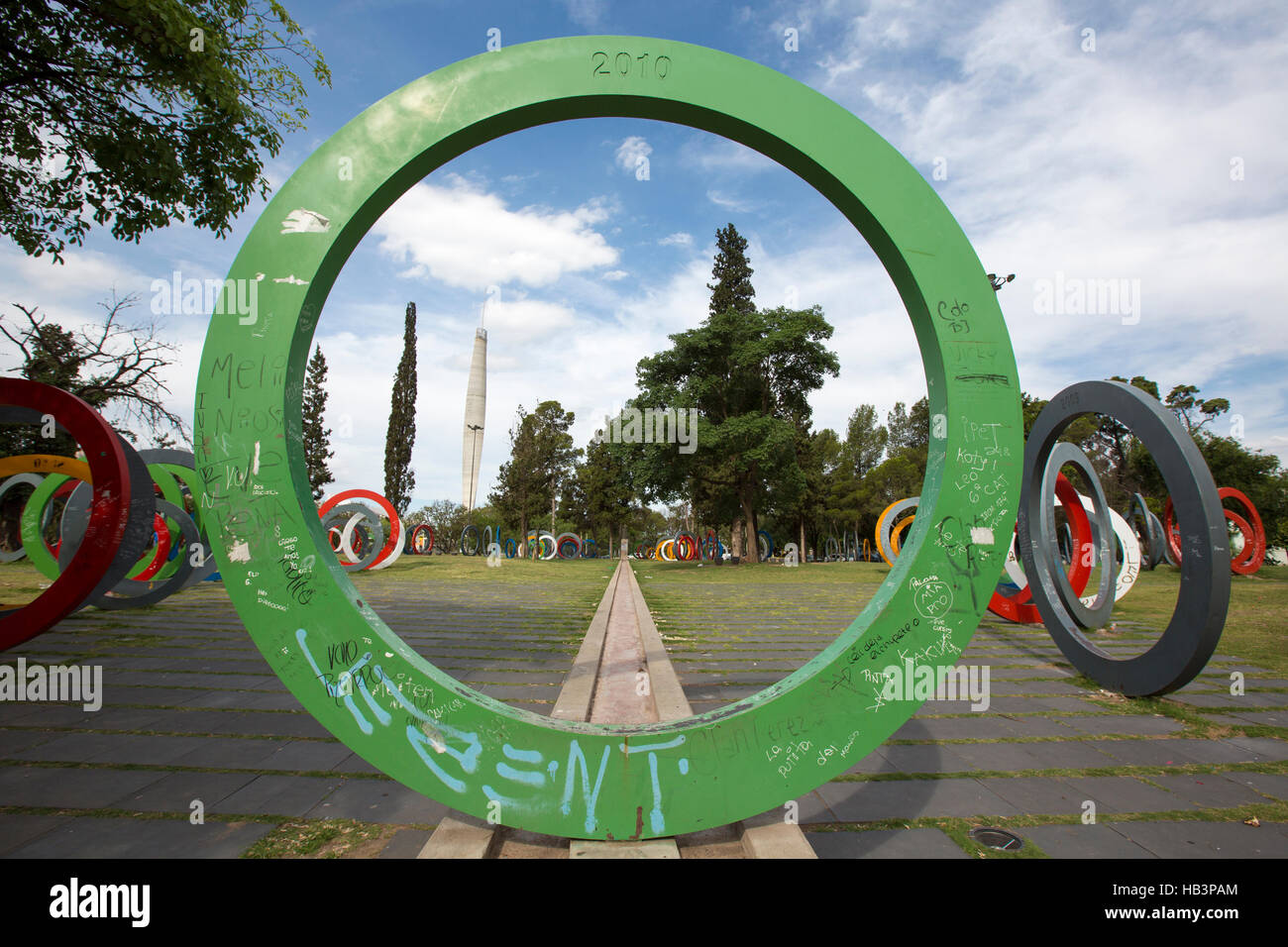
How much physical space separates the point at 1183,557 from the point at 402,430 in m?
51.6

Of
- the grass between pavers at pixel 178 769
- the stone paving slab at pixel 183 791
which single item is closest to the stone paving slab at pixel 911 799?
the grass between pavers at pixel 178 769

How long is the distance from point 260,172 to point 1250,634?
1766 cm

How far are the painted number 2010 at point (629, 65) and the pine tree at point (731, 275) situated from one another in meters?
37.9

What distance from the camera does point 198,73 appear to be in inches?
280

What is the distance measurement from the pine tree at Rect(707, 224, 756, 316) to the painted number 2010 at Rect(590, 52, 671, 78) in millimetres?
37918

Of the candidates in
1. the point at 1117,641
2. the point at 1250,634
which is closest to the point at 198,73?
the point at 1117,641

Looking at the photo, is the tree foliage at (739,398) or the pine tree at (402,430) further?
the pine tree at (402,430)

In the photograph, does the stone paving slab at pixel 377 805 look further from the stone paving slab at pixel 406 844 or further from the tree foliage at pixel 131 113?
the tree foliage at pixel 131 113

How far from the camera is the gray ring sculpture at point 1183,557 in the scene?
17.8 ft

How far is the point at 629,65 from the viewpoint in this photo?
11.2ft

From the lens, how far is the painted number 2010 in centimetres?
339

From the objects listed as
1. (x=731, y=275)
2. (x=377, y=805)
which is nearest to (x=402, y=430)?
(x=731, y=275)

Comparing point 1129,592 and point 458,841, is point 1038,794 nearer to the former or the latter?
point 458,841
